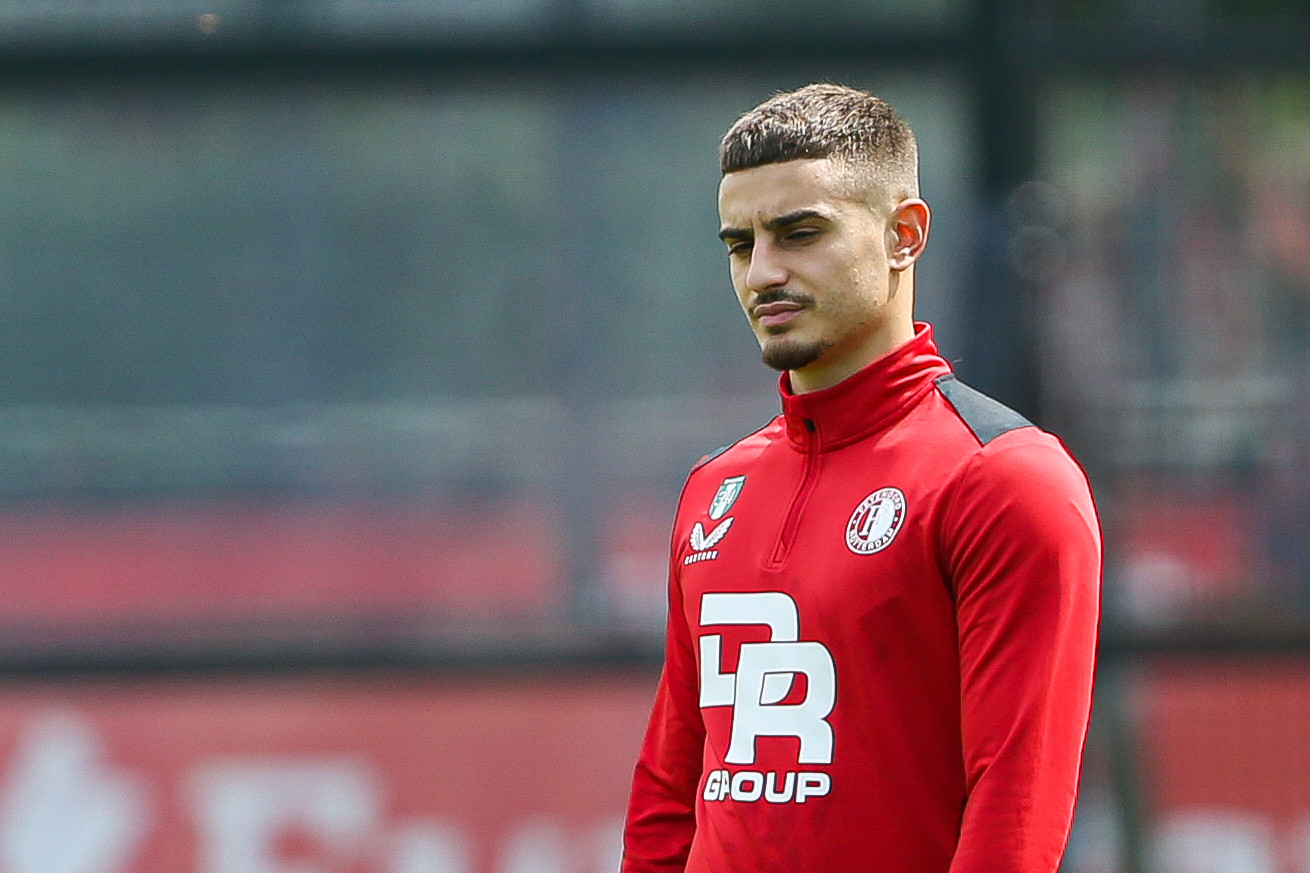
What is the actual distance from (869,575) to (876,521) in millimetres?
53

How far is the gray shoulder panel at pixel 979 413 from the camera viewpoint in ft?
4.98

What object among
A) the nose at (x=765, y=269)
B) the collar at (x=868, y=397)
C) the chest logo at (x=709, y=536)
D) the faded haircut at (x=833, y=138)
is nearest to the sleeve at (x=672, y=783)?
the chest logo at (x=709, y=536)

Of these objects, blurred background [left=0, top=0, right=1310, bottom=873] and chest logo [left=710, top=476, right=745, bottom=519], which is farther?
blurred background [left=0, top=0, right=1310, bottom=873]

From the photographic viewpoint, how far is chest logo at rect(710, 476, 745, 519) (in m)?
1.69

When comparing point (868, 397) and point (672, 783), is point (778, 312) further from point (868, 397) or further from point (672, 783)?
point (672, 783)

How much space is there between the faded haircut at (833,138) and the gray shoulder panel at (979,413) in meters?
0.19

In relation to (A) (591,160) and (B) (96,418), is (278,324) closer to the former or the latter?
(B) (96,418)

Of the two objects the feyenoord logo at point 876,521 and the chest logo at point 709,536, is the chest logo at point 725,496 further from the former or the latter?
the feyenoord logo at point 876,521

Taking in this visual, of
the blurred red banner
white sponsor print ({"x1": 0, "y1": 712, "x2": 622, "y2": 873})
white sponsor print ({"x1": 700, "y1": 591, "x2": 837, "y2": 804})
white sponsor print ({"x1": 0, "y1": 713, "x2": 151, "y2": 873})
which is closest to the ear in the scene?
white sponsor print ({"x1": 700, "y1": 591, "x2": 837, "y2": 804})

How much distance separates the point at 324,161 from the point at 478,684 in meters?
1.00

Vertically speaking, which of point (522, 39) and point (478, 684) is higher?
point (522, 39)

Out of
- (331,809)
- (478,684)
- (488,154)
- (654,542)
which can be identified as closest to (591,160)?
(488,154)

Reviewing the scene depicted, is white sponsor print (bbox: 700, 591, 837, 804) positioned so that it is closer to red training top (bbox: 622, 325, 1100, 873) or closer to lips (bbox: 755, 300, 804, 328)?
red training top (bbox: 622, 325, 1100, 873)

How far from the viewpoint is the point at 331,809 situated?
9.83 ft
